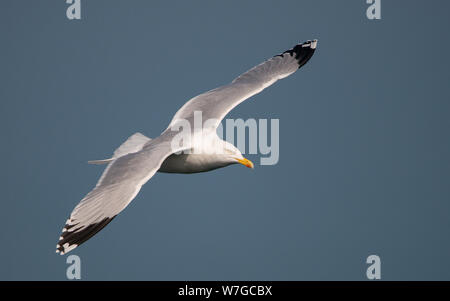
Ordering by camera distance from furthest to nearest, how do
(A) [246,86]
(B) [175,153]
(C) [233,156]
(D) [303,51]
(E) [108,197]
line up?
(D) [303,51] → (A) [246,86] → (C) [233,156] → (B) [175,153] → (E) [108,197]

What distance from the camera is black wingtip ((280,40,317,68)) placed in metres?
8.58

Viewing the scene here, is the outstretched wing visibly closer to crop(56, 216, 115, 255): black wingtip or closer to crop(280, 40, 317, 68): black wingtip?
crop(56, 216, 115, 255): black wingtip

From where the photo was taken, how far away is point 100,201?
542 centimetres

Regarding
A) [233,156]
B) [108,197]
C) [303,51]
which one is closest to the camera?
[108,197]

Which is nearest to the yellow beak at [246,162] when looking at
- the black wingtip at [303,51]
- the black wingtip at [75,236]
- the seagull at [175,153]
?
the seagull at [175,153]

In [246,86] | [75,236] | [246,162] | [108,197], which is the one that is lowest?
[75,236]

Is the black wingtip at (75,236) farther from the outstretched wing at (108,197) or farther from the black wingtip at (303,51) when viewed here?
the black wingtip at (303,51)

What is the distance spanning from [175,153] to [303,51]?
3.02 meters

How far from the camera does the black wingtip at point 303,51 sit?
338 inches

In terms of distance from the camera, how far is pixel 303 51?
341 inches

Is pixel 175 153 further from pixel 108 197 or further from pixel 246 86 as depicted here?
pixel 246 86

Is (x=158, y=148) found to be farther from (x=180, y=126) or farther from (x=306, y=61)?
(x=306, y=61)

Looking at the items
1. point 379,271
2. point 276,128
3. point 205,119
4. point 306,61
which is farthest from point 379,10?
point 379,271

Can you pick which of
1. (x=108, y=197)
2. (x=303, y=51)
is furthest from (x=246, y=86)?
(x=108, y=197)
